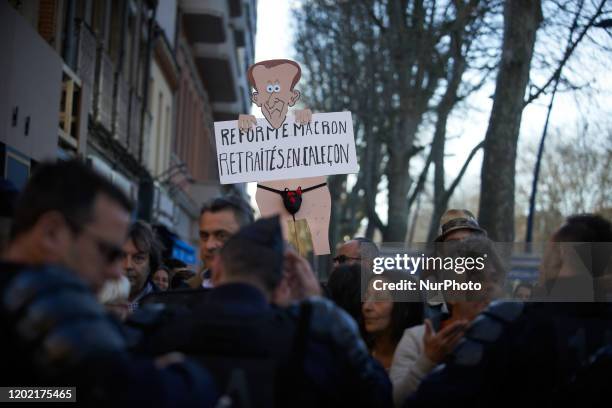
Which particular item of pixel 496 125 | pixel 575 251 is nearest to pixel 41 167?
pixel 575 251

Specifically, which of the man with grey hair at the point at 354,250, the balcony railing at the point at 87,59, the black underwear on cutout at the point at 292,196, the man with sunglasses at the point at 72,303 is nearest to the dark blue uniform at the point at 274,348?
the man with sunglasses at the point at 72,303

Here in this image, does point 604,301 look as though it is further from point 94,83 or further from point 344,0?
point 344,0

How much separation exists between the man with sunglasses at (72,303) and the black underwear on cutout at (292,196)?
4062mm

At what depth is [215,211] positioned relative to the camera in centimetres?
550

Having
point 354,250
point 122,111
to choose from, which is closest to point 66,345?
point 354,250

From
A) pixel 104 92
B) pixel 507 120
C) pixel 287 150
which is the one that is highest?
pixel 104 92

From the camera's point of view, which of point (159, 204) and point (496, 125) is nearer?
point (496, 125)

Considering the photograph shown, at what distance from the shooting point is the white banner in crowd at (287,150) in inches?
284

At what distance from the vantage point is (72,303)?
8.41 ft

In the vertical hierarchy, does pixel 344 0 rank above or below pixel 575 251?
above

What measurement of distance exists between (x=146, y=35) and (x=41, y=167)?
22.4 metres

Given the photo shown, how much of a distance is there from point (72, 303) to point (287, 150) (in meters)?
4.78

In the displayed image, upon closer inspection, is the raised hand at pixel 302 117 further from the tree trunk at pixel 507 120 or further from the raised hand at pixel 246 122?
the tree trunk at pixel 507 120

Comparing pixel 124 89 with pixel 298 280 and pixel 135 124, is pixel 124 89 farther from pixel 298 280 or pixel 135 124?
pixel 298 280
